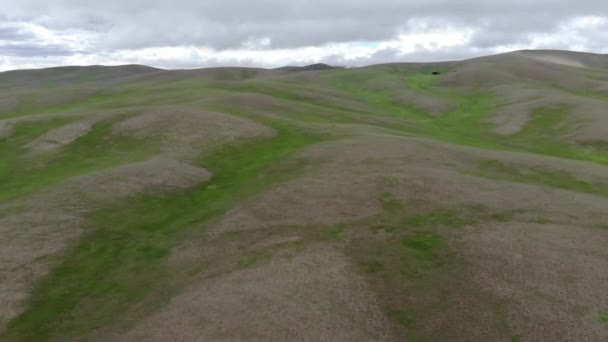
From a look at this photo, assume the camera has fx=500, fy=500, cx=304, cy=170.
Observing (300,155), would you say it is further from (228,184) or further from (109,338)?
(109,338)

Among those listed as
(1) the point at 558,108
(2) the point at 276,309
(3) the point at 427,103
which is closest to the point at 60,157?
(2) the point at 276,309

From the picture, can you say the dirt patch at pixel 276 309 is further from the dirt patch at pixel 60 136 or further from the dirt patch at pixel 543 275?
the dirt patch at pixel 60 136

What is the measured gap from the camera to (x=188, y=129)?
2640 inches

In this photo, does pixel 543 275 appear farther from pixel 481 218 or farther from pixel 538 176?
pixel 538 176

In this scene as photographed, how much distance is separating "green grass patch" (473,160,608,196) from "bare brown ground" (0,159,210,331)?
29.0 metres

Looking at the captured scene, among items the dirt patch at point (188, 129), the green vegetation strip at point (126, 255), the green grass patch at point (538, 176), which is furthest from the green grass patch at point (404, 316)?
the dirt patch at point (188, 129)

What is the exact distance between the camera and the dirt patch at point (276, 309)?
22.9 metres

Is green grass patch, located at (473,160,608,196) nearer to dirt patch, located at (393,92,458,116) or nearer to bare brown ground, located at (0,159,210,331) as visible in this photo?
bare brown ground, located at (0,159,210,331)

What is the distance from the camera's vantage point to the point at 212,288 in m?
27.4

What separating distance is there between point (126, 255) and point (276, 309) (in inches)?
568

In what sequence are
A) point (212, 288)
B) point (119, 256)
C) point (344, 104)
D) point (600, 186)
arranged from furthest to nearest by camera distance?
point (344, 104) → point (600, 186) → point (119, 256) → point (212, 288)

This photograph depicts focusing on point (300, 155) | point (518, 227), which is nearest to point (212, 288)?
point (518, 227)

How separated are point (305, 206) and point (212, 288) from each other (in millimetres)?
13973

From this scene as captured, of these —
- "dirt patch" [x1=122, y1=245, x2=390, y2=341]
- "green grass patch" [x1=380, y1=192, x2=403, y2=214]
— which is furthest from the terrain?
"green grass patch" [x1=380, y1=192, x2=403, y2=214]
